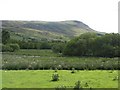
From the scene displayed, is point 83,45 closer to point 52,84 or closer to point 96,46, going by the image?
point 96,46

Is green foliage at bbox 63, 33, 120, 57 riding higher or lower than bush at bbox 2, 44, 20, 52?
higher

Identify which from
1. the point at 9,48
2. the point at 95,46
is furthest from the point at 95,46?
the point at 9,48

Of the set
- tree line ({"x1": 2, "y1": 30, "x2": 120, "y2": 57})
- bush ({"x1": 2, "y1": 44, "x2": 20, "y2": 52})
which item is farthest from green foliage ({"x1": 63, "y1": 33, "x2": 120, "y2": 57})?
bush ({"x1": 2, "y1": 44, "x2": 20, "y2": 52})

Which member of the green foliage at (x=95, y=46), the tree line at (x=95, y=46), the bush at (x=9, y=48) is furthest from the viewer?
the bush at (x=9, y=48)

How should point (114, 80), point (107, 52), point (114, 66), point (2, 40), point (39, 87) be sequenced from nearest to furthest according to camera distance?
point (39, 87) → point (114, 80) → point (114, 66) → point (107, 52) → point (2, 40)

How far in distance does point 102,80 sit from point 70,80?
9.62ft

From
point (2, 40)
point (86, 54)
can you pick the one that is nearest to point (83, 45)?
point (86, 54)

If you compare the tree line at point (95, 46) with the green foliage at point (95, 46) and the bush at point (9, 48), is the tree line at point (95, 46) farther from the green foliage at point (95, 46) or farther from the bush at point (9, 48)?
the bush at point (9, 48)

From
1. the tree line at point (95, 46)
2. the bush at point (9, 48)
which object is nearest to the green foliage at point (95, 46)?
the tree line at point (95, 46)

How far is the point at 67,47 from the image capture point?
91188mm

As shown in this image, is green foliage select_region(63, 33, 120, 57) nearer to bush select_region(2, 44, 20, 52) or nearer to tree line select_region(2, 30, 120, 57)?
tree line select_region(2, 30, 120, 57)

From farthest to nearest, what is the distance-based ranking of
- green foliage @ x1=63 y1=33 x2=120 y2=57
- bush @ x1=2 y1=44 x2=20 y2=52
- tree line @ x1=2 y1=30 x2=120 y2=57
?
1. bush @ x1=2 y1=44 x2=20 y2=52
2. tree line @ x1=2 y1=30 x2=120 y2=57
3. green foliage @ x1=63 y1=33 x2=120 y2=57

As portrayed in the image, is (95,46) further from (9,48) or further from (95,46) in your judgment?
(9,48)

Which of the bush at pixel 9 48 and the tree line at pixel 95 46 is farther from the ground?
the tree line at pixel 95 46
